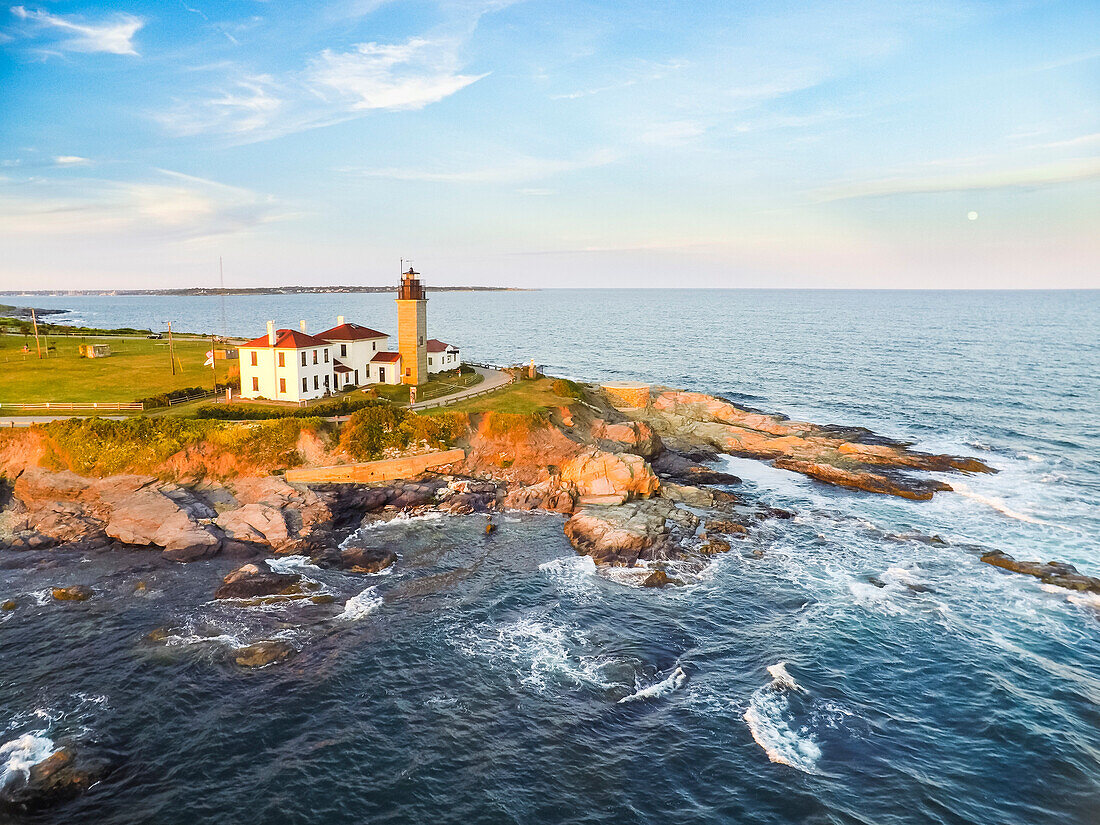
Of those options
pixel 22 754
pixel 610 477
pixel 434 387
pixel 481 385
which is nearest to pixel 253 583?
pixel 22 754

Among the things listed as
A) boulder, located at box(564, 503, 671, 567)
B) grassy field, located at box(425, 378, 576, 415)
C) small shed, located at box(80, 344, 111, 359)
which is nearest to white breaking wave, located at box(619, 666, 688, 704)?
boulder, located at box(564, 503, 671, 567)

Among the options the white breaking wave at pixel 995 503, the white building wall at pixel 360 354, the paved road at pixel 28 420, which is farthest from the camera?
the white building wall at pixel 360 354

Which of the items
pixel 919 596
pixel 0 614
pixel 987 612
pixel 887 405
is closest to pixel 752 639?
pixel 919 596

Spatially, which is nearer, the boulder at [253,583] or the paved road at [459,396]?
the boulder at [253,583]

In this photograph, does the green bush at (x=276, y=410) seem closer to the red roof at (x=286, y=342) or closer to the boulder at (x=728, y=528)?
the red roof at (x=286, y=342)

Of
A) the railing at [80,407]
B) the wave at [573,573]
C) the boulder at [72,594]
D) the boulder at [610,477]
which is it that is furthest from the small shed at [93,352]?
the wave at [573,573]
